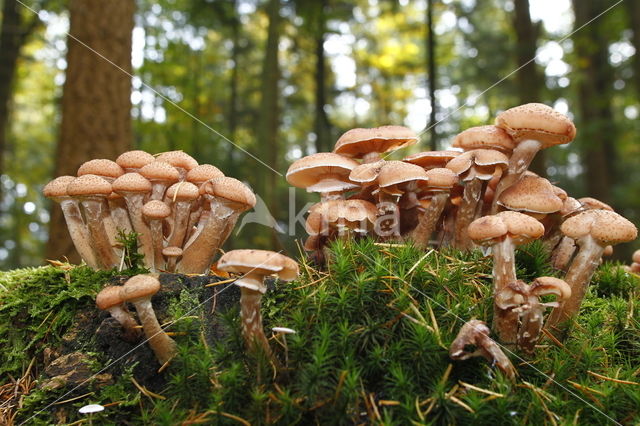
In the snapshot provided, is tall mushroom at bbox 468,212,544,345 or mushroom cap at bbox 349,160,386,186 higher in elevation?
mushroom cap at bbox 349,160,386,186

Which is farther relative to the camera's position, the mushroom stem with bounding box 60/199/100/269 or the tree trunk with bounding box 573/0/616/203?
the tree trunk with bounding box 573/0/616/203

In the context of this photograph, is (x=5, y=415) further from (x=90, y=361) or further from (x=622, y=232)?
(x=622, y=232)

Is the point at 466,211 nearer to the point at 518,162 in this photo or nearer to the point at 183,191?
the point at 518,162

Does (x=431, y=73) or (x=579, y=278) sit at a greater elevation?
(x=431, y=73)

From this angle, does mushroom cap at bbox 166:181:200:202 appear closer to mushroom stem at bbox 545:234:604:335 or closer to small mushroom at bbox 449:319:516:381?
small mushroom at bbox 449:319:516:381

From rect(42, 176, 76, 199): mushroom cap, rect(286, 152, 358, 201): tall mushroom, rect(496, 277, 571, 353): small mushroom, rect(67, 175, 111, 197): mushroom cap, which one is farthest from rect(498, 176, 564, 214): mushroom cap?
rect(42, 176, 76, 199): mushroom cap

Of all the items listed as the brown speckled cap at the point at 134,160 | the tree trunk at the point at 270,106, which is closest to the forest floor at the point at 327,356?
the brown speckled cap at the point at 134,160

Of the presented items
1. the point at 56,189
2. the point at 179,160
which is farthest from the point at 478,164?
the point at 56,189
